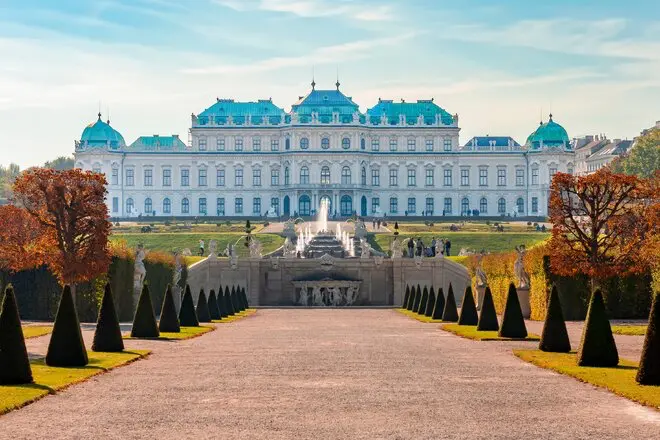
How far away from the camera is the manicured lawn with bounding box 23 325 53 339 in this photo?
2547 centimetres

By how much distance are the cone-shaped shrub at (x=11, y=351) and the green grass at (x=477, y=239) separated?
53701 mm

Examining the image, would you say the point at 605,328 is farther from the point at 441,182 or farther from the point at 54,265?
the point at 441,182

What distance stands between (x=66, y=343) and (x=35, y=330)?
9.64 m

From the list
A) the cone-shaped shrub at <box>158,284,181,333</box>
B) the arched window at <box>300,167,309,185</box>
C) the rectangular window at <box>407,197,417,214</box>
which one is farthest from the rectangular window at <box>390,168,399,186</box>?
the cone-shaped shrub at <box>158,284,181,333</box>

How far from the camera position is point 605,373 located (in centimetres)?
1700

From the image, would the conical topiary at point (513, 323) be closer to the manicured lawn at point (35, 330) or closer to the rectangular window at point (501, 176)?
the manicured lawn at point (35, 330)

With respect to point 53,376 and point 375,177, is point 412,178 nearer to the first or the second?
point 375,177

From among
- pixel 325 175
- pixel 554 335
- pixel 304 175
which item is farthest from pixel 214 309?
pixel 304 175

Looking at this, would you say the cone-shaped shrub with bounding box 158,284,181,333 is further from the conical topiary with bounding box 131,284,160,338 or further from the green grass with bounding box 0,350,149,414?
the green grass with bounding box 0,350,149,414

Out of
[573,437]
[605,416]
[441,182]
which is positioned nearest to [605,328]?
[605,416]

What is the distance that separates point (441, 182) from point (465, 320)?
8943 centimetres

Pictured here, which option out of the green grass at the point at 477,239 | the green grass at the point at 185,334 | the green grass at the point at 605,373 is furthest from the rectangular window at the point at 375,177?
the green grass at the point at 605,373

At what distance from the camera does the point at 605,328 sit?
58.6 feet

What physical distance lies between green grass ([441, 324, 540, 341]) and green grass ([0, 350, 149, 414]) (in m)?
7.49
